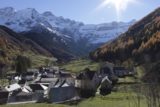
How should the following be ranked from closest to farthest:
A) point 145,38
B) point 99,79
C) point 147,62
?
1. point 99,79
2. point 147,62
3. point 145,38

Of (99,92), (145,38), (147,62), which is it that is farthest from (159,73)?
(145,38)

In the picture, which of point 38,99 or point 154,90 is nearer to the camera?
point 154,90

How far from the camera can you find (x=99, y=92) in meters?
106

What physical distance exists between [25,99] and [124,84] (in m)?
30.9

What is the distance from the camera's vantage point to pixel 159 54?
146m

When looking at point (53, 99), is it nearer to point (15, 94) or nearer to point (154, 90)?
point (15, 94)

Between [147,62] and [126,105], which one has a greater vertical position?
[147,62]

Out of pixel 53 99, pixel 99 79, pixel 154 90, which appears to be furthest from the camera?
pixel 99 79

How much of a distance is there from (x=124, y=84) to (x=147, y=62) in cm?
3240

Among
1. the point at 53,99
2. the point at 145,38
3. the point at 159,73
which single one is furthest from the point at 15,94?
the point at 145,38

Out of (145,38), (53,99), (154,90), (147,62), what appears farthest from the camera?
(145,38)

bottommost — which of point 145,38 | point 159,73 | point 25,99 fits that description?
point 25,99

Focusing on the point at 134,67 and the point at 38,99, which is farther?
the point at 134,67

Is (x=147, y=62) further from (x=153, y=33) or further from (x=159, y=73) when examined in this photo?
(x=153, y=33)
